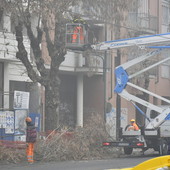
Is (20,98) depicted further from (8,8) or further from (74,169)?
(74,169)

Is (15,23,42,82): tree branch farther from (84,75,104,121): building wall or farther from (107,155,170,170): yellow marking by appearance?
(107,155,170,170): yellow marking

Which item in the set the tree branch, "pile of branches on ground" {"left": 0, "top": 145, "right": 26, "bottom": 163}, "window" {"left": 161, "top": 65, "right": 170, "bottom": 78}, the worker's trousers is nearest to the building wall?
"window" {"left": 161, "top": 65, "right": 170, "bottom": 78}

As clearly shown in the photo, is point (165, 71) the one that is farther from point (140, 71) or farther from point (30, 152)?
point (30, 152)

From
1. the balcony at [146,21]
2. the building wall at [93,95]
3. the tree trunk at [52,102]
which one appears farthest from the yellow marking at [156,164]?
the balcony at [146,21]

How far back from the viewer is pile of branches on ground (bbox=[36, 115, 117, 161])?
19234 millimetres

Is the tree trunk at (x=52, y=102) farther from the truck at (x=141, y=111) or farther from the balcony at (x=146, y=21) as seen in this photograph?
the balcony at (x=146, y=21)

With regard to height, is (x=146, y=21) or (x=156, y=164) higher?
(x=146, y=21)

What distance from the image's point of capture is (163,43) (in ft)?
65.7

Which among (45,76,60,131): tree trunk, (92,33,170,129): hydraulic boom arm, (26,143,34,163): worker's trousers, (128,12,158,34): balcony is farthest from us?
(128,12,158,34): balcony

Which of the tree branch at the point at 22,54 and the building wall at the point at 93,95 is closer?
the tree branch at the point at 22,54

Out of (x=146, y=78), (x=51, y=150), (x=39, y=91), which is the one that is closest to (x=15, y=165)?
(x=51, y=150)

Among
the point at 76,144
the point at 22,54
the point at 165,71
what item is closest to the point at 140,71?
the point at 76,144

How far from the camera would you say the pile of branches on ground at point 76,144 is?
19.2 m

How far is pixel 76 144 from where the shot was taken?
2027cm
